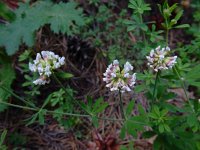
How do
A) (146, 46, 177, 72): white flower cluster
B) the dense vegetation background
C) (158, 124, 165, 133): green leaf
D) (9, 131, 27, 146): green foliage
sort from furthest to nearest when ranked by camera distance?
1. (9, 131, 27, 146): green foliage
2. the dense vegetation background
3. (158, 124, 165, 133): green leaf
4. (146, 46, 177, 72): white flower cluster

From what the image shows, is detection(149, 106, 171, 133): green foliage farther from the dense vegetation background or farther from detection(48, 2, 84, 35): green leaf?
detection(48, 2, 84, 35): green leaf

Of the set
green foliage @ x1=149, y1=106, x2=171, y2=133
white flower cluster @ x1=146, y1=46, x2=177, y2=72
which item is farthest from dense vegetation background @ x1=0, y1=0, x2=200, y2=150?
white flower cluster @ x1=146, y1=46, x2=177, y2=72

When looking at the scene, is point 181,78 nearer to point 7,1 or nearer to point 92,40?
point 92,40

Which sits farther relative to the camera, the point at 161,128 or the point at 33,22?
the point at 33,22

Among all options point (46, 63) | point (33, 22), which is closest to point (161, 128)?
point (46, 63)

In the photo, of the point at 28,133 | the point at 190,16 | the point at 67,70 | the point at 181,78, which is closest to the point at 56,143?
the point at 28,133

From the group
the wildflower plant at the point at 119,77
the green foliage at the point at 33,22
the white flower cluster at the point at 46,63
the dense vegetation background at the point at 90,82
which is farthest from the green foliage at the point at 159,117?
the green foliage at the point at 33,22

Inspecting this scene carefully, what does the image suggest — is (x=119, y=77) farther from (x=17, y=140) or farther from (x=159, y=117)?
(x=17, y=140)
